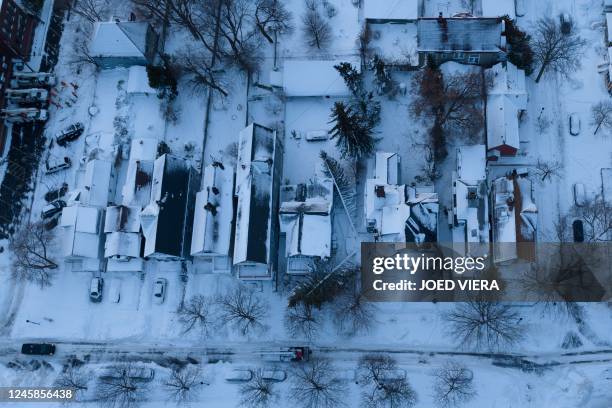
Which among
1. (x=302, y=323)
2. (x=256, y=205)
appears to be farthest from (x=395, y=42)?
(x=302, y=323)

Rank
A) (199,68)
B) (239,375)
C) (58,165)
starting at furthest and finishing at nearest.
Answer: (199,68)
(58,165)
(239,375)

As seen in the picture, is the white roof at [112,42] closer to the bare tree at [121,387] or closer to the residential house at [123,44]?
the residential house at [123,44]

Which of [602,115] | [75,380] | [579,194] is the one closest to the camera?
[75,380]

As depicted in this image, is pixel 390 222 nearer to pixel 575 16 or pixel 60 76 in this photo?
pixel 575 16

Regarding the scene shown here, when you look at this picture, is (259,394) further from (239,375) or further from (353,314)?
(353,314)

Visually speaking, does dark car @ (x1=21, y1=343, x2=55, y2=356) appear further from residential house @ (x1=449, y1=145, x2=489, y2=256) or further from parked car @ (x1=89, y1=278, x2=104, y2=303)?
residential house @ (x1=449, y1=145, x2=489, y2=256)

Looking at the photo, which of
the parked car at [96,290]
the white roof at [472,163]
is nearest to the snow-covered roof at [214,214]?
the parked car at [96,290]

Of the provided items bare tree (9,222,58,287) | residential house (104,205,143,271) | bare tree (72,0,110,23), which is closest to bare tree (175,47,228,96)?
bare tree (72,0,110,23)
